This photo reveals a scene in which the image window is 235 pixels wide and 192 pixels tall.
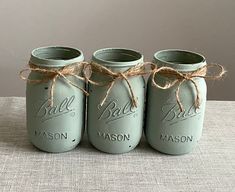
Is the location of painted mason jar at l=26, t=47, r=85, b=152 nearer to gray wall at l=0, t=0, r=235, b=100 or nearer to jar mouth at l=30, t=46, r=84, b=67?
jar mouth at l=30, t=46, r=84, b=67

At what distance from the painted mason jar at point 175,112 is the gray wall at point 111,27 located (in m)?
0.61

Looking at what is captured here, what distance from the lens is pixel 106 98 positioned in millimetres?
724

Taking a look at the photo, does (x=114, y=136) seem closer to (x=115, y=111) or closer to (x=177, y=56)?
(x=115, y=111)

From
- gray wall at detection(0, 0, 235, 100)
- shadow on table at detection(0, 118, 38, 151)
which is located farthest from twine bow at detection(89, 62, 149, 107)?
gray wall at detection(0, 0, 235, 100)

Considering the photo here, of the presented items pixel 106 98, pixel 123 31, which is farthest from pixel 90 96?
pixel 123 31

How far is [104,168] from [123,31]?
2.41ft

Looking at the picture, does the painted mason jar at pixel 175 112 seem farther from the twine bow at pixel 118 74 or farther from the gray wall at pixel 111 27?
the gray wall at pixel 111 27

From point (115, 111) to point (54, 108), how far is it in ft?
0.32

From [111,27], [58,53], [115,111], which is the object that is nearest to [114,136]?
[115,111]

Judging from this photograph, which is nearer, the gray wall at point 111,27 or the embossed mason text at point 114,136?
the embossed mason text at point 114,136

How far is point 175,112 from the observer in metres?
0.74

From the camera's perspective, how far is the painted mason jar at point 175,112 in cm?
73

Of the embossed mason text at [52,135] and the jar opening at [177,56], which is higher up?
the jar opening at [177,56]

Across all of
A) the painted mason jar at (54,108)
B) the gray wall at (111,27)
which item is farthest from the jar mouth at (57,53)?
the gray wall at (111,27)
